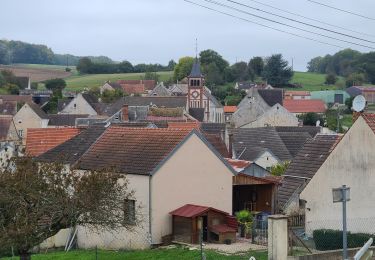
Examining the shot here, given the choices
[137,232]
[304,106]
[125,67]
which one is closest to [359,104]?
[137,232]

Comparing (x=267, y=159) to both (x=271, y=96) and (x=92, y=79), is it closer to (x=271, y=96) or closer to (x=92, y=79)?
(x=271, y=96)

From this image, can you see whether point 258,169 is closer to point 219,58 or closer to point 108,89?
point 108,89

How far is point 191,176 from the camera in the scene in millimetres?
28156

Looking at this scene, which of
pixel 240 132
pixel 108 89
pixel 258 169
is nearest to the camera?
pixel 258 169

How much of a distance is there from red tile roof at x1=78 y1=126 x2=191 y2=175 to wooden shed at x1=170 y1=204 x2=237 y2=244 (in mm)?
2108

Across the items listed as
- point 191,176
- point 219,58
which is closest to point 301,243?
point 191,176

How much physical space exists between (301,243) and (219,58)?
141 metres

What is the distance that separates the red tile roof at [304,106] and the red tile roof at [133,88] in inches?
1376

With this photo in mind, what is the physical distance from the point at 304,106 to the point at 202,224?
279ft

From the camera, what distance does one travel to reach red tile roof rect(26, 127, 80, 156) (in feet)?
126

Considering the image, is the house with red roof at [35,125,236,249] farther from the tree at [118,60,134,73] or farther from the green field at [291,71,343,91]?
the tree at [118,60,134,73]

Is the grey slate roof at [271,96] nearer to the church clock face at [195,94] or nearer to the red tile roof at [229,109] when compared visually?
the red tile roof at [229,109]

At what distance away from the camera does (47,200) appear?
20078 millimetres

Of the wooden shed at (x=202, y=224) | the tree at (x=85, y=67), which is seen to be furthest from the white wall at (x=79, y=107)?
the tree at (x=85, y=67)
